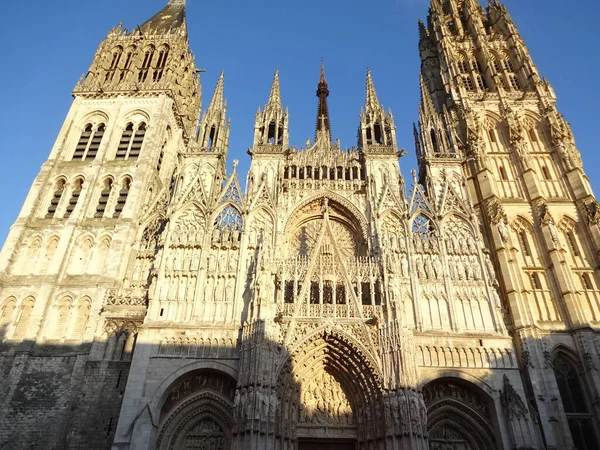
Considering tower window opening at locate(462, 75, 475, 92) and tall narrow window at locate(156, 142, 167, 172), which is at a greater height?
tower window opening at locate(462, 75, 475, 92)

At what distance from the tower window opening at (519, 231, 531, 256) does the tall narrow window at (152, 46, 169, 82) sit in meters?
23.9

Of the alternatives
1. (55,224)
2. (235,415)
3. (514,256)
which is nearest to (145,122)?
(55,224)

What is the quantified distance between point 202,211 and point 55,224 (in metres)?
7.81

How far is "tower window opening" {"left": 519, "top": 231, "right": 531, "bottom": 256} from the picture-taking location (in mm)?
22438

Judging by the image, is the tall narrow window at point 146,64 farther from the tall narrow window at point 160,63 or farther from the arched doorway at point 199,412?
the arched doorway at point 199,412

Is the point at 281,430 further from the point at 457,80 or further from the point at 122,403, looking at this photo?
the point at 457,80

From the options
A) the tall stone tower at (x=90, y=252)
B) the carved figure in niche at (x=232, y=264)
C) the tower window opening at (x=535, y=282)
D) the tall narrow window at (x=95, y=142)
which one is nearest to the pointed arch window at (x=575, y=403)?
the tower window opening at (x=535, y=282)

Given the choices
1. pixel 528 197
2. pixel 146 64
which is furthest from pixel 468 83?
pixel 146 64

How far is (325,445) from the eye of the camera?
17.6m

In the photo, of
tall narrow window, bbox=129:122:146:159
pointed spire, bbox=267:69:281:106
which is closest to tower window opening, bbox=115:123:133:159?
tall narrow window, bbox=129:122:146:159

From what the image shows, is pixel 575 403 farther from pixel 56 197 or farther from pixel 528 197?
pixel 56 197

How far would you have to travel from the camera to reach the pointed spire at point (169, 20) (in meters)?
33.8

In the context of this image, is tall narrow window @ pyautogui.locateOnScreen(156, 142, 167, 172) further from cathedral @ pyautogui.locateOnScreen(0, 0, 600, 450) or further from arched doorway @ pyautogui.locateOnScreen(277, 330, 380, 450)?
arched doorway @ pyautogui.locateOnScreen(277, 330, 380, 450)

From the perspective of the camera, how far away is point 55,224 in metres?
23.1
